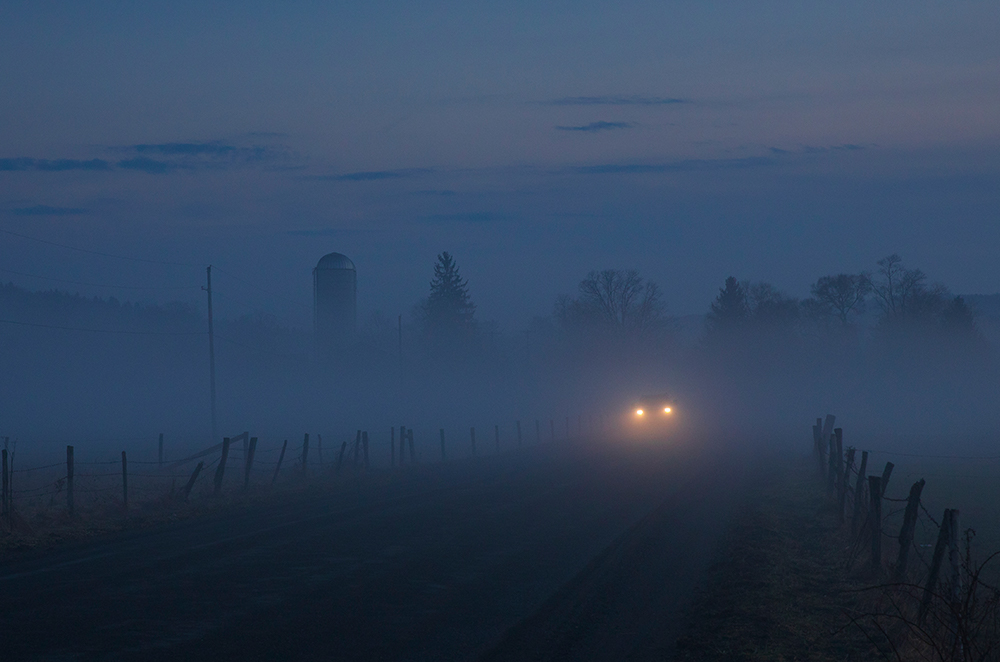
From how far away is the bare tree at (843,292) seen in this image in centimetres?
9750

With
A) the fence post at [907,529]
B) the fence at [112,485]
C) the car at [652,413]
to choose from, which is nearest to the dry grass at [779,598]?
the fence post at [907,529]

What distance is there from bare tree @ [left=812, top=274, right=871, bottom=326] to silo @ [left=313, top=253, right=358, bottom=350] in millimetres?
54614

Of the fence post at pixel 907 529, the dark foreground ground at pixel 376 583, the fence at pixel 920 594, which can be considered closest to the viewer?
the fence at pixel 920 594

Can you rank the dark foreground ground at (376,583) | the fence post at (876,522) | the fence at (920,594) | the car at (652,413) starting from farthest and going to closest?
the car at (652,413), the fence post at (876,522), the dark foreground ground at (376,583), the fence at (920,594)

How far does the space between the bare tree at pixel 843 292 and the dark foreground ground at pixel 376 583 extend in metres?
85.7

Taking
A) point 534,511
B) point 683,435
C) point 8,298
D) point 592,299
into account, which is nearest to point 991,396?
Result: point 592,299

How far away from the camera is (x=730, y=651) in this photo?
26.7ft

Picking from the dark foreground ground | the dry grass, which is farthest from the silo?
the dry grass

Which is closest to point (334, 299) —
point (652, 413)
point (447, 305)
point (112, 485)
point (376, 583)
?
point (447, 305)

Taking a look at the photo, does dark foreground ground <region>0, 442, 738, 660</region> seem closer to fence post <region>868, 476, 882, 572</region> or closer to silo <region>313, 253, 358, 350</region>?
fence post <region>868, 476, 882, 572</region>

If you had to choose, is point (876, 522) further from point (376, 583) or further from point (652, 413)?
point (652, 413)

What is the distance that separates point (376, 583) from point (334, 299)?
3038 inches

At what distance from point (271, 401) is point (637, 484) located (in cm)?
8064

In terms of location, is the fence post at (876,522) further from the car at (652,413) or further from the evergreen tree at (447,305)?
the evergreen tree at (447,305)
